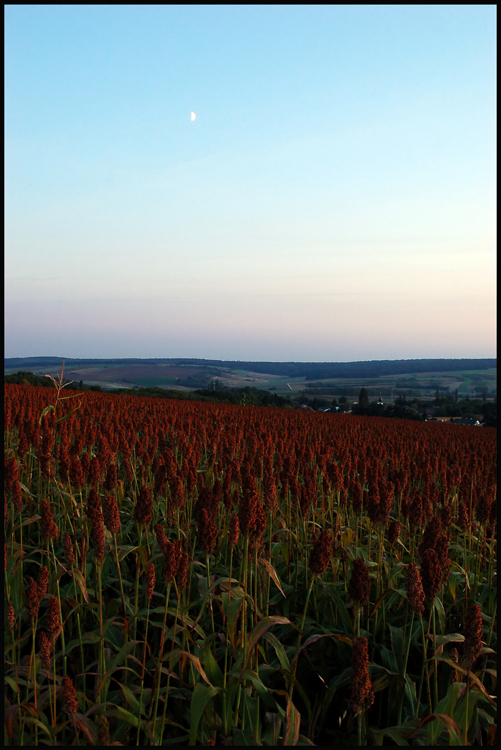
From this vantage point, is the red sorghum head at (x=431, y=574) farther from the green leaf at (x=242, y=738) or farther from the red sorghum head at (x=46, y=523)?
the red sorghum head at (x=46, y=523)

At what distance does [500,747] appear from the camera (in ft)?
6.67

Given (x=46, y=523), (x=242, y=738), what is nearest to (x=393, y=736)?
(x=242, y=738)

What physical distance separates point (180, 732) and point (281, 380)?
89.6 metres

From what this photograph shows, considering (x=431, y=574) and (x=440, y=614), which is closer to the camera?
(x=431, y=574)

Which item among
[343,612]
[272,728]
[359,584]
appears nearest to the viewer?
[359,584]

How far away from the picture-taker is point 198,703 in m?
2.45

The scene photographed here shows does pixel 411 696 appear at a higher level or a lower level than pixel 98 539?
lower

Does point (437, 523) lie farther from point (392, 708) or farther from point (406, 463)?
point (406, 463)

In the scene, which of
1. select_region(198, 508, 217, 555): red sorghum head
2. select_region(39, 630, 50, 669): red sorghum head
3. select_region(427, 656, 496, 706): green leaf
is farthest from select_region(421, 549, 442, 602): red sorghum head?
select_region(39, 630, 50, 669): red sorghum head

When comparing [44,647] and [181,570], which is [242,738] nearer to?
[181,570]

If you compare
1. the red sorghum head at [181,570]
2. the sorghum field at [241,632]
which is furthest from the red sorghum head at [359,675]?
the red sorghum head at [181,570]

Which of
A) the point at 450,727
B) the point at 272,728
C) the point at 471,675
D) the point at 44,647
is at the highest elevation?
the point at 44,647

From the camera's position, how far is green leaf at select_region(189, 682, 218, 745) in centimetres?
237

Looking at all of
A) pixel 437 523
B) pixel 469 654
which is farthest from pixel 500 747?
pixel 437 523
